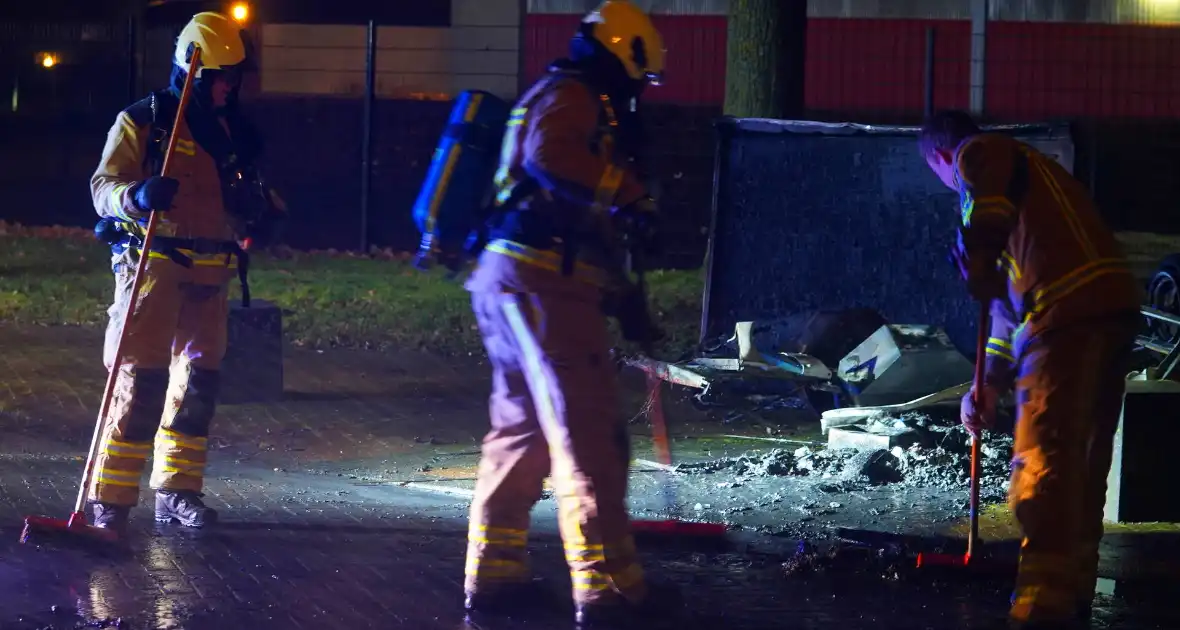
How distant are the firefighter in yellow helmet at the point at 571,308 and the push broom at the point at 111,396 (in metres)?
1.63

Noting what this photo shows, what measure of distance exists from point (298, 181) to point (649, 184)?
1439 centimetres

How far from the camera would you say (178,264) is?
6609 millimetres

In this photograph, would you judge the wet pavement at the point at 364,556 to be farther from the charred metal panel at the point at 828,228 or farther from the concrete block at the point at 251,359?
the charred metal panel at the point at 828,228

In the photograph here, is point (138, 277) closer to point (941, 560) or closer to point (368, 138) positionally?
point (941, 560)

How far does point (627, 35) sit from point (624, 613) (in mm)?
1898

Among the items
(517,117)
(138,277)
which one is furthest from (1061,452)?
(138,277)

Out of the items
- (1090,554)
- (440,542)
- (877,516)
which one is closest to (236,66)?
(440,542)

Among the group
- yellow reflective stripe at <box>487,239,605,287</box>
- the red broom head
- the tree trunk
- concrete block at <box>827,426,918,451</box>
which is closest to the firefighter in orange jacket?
the red broom head

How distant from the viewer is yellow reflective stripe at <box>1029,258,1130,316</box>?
5.39 m

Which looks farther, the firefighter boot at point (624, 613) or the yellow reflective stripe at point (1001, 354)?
the yellow reflective stripe at point (1001, 354)

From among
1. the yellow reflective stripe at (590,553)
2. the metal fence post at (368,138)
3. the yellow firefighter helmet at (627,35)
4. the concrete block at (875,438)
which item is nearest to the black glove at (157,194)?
the yellow firefighter helmet at (627,35)

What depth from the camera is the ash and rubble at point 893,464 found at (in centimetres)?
787

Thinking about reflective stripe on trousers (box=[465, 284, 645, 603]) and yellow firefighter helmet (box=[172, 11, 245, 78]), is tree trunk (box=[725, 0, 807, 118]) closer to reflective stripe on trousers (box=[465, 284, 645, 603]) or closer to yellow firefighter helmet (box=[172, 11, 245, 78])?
yellow firefighter helmet (box=[172, 11, 245, 78])

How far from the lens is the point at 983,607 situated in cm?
579
